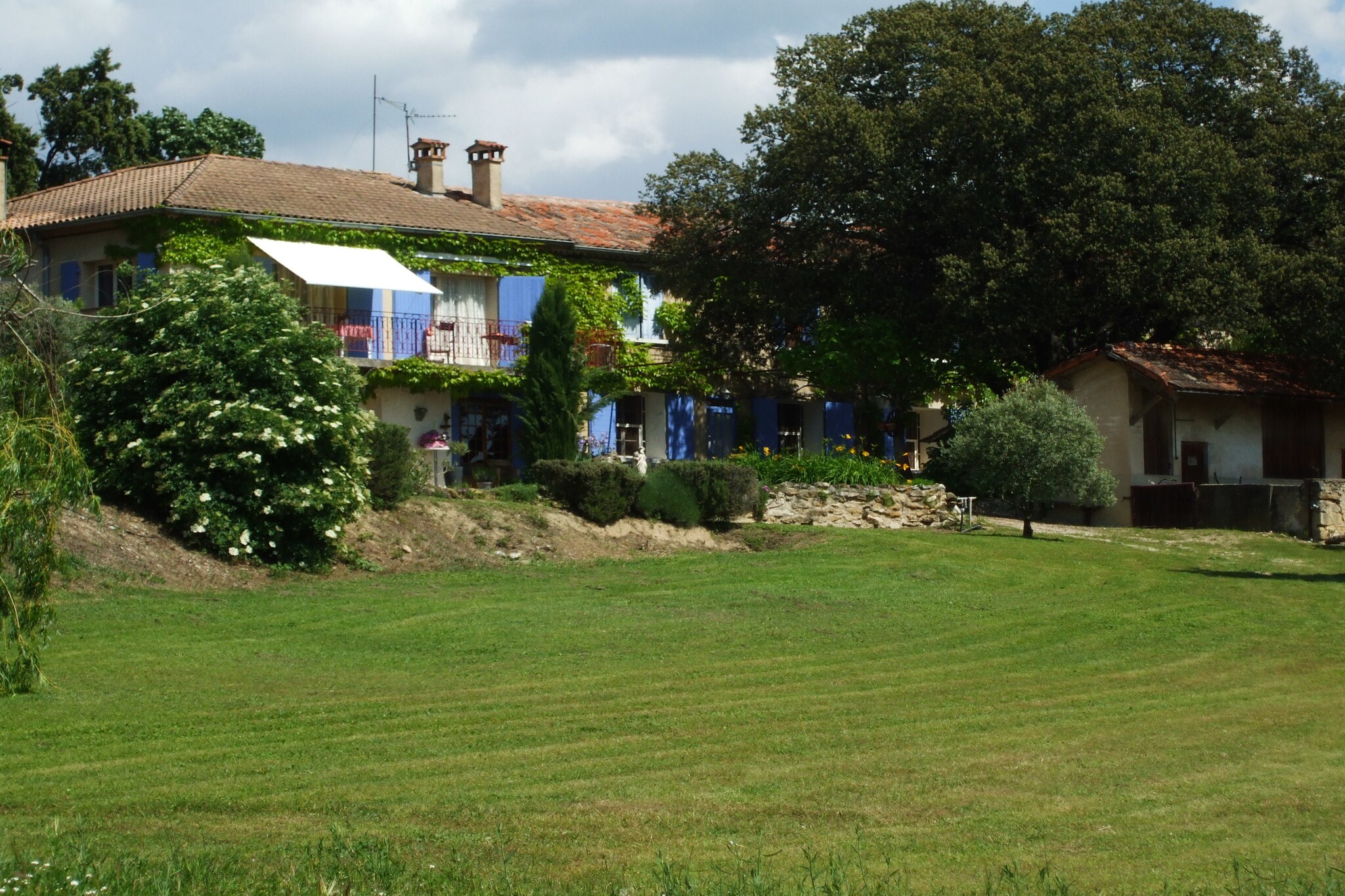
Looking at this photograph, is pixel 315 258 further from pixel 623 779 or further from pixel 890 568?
pixel 623 779

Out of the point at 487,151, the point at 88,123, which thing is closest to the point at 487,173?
the point at 487,151

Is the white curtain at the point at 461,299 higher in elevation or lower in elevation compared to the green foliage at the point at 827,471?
higher

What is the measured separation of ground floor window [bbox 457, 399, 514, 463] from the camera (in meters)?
35.4

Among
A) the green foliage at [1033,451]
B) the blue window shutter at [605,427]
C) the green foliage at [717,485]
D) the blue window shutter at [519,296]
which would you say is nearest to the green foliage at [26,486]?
the green foliage at [717,485]

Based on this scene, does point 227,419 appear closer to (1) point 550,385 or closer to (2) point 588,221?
(1) point 550,385

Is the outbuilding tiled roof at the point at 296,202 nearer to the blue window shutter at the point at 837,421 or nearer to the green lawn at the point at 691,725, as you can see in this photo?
the blue window shutter at the point at 837,421

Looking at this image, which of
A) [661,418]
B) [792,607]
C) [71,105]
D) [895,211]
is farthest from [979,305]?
[71,105]

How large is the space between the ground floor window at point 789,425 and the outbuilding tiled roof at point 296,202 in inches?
249

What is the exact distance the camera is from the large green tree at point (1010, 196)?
34156 mm

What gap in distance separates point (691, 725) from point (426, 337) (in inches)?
944

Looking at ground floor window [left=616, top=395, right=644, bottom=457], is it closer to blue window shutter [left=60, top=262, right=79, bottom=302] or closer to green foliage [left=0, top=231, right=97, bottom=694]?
blue window shutter [left=60, top=262, right=79, bottom=302]

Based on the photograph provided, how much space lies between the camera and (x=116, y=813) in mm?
8477

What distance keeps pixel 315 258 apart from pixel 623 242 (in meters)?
9.58

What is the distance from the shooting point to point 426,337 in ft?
112
